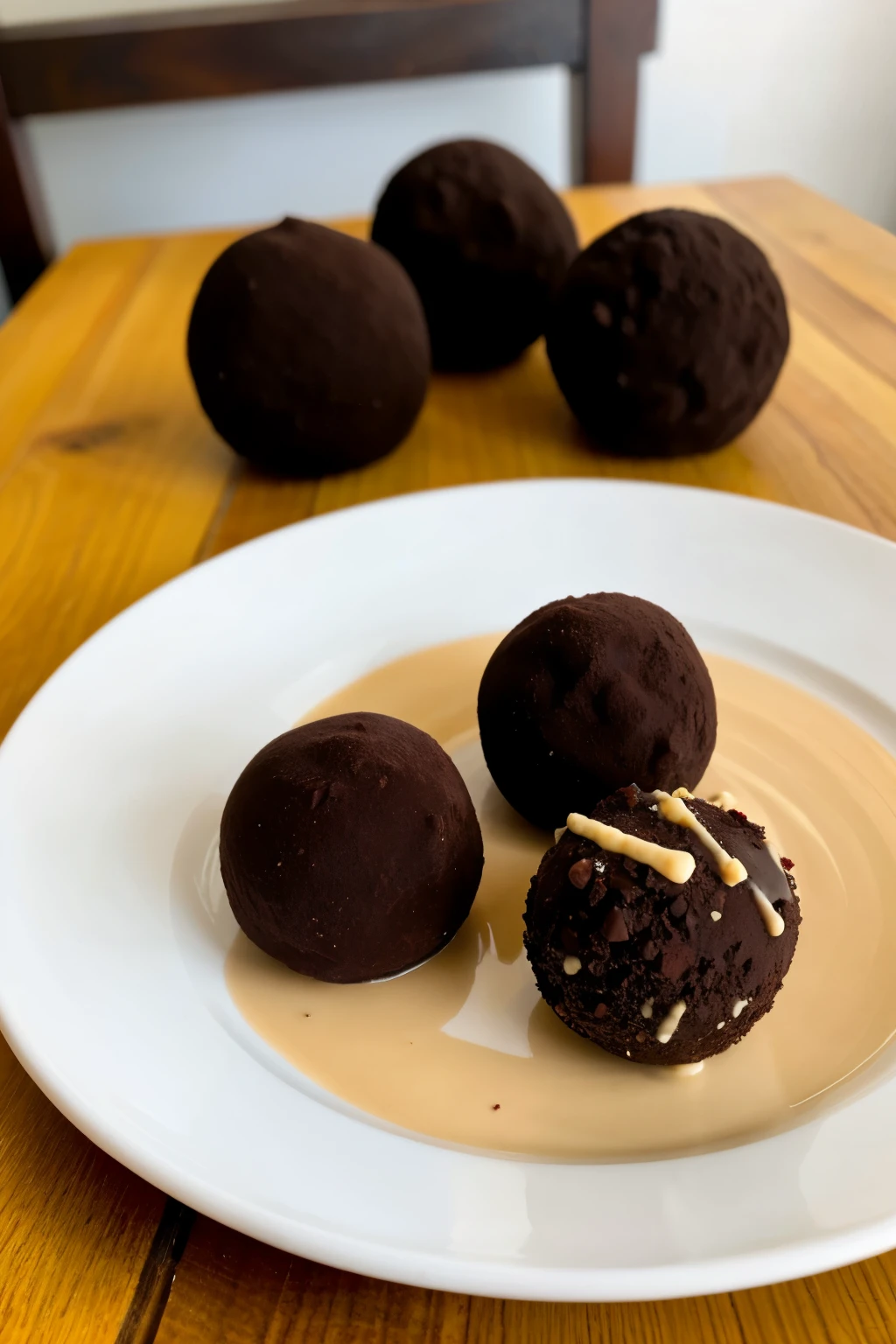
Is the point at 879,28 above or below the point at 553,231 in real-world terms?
above

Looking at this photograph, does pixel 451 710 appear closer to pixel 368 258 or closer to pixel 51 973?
pixel 51 973

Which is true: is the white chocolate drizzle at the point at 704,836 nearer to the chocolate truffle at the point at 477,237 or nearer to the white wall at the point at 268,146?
the chocolate truffle at the point at 477,237

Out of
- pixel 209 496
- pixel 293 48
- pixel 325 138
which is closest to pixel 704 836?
pixel 209 496

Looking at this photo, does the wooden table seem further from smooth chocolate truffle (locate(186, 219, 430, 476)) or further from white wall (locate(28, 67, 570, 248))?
white wall (locate(28, 67, 570, 248))

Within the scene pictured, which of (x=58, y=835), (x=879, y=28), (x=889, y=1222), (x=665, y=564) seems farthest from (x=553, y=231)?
(x=889, y=1222)

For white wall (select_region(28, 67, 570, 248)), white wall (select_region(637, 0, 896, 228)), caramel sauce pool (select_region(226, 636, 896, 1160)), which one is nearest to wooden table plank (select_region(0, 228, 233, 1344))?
caramel sauce pool (select_region(226, 636, 896, 1160))

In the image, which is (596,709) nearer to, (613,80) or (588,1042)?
(588,1042)

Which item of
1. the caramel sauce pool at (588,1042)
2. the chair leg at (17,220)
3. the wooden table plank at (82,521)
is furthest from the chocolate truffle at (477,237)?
the chair leg at (17,220)
